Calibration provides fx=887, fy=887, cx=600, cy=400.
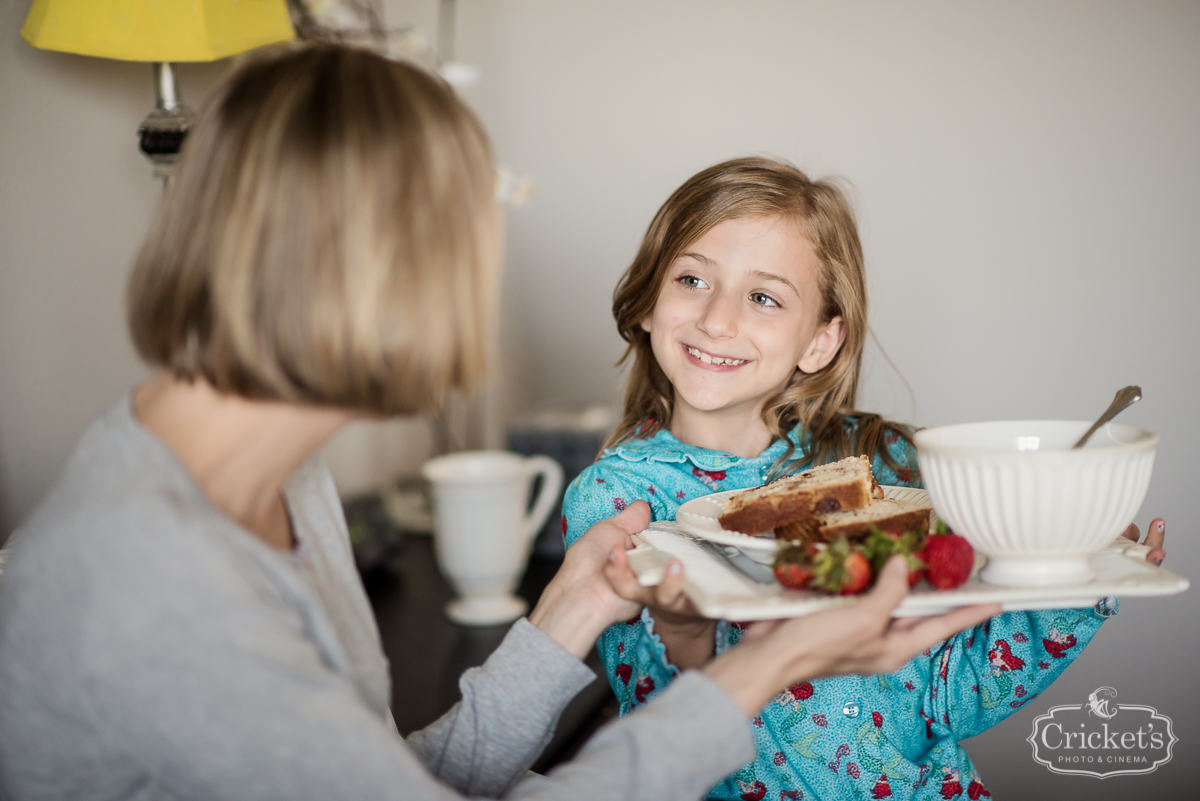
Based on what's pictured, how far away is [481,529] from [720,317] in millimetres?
689

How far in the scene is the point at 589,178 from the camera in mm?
2277

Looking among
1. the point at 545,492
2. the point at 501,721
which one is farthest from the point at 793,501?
the point at 545,492

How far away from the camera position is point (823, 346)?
146 centimetres

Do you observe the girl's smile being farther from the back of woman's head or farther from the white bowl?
the white bowl

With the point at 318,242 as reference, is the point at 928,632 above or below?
below

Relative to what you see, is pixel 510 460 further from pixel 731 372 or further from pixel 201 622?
pixel 201 622

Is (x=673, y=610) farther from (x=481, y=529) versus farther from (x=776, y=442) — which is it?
(x=481, y=529)

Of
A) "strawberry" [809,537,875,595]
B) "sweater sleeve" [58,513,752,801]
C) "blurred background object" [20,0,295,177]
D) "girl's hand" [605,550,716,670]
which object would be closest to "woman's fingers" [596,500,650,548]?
"girl's hand" [605,550,716,670]

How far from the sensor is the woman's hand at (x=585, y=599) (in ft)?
3.32

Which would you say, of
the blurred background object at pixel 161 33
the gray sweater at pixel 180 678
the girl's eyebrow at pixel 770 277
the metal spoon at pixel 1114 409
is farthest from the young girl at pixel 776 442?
the blurred background object at pixel 161 33

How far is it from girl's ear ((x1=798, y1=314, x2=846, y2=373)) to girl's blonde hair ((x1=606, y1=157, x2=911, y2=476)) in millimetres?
13

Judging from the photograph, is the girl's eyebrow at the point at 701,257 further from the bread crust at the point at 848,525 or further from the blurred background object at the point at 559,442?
the blurred background object at the point at 559,442

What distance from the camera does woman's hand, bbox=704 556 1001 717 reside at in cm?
79

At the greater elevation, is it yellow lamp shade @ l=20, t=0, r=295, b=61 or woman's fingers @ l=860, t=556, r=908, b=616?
yellow lamp shade @ l=20, t=0, r=295, b=61
